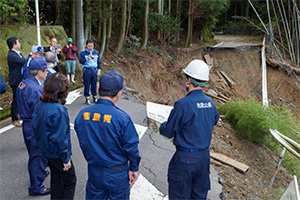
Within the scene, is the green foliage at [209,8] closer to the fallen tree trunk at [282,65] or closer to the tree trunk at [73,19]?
the fallen tree trunk at [282,65]

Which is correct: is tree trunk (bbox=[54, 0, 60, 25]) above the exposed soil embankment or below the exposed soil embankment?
above

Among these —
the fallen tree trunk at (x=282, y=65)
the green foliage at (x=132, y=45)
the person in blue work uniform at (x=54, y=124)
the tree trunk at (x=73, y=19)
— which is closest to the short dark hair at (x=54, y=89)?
the person in blue work uniform at (x=54, y=124)

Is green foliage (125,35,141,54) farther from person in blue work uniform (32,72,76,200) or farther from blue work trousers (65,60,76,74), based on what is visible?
person in blue work uniform (32,72,76,200)

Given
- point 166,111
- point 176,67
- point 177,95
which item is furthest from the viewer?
point 176,67

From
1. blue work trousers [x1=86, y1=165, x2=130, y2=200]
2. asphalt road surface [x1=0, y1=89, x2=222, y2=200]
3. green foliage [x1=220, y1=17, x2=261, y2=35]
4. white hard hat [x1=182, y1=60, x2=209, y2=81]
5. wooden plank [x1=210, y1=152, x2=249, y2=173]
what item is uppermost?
green foliage [x1=220, y1=17, x2=261, y2=35]

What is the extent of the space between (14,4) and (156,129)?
6.45 m

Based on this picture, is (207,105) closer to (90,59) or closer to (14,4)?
(90,59)

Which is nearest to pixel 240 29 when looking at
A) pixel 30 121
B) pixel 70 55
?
pixel 70 55

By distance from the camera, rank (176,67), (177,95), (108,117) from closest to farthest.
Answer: (108,117) < (177,95) < (176,67)

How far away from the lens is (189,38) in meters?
22.5

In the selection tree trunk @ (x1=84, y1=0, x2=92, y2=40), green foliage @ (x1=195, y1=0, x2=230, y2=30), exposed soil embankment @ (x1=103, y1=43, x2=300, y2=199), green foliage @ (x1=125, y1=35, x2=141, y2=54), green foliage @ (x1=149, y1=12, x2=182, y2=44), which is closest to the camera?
exposed soil embankment @ (x1=103, y1=43, x2=300, y2=199)

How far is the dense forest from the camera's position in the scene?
1159cm

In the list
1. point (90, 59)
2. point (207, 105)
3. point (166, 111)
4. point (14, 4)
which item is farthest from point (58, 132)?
point (14, 4)

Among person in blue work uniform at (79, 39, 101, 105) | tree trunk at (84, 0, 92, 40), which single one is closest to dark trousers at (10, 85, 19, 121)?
person in blue work uniform at (79, 39, 101, 105)
